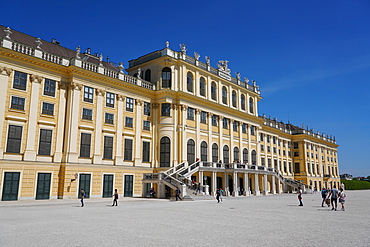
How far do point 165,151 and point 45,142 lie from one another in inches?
612

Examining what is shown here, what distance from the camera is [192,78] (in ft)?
151

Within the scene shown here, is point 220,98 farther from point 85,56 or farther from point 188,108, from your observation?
point 85,56

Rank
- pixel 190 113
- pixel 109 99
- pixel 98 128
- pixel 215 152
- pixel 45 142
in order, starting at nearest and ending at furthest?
pixel 45 142, pixel 98 128, pixel 109 99, pixel 190 113, pixel 215 152

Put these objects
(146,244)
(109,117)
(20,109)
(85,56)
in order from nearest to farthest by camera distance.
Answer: (146,244)
(20,109)
(109,117)
(85,56)

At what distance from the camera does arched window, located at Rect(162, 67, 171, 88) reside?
43.3 meters

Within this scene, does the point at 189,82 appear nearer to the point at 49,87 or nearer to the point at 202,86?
the point at 202,86

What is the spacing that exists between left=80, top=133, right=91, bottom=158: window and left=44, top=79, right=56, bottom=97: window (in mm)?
5507

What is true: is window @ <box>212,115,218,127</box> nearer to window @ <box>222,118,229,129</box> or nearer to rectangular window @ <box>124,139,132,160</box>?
window @ <box>222,118,229,129</box>

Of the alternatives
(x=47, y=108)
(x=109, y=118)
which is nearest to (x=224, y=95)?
(x=109, y=118)

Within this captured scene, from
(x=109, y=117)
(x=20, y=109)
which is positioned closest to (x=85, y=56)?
(x=109, y=117)

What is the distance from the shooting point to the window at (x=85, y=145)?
34.0 meters

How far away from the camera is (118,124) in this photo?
124 feet

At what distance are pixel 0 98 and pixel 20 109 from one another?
6.63 ft

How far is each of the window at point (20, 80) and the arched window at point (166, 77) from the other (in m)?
18.2
